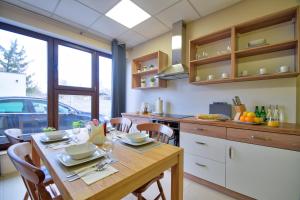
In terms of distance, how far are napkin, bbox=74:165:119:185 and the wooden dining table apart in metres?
0.02

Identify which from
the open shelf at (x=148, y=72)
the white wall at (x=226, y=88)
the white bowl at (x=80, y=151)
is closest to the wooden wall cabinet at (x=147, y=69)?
the open shelf at (x=148, y=72)

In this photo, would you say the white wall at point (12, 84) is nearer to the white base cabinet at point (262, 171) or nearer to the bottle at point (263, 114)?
the white base cabinet at point (262, 171)

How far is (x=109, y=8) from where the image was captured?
2213 millimetres

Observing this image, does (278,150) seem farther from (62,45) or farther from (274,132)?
(62,45)

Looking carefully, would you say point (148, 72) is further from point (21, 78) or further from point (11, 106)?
point (11, 106)

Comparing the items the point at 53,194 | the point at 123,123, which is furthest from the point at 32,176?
the point at 123,123

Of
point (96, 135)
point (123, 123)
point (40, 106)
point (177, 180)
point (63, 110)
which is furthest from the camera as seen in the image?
point (63, 110)

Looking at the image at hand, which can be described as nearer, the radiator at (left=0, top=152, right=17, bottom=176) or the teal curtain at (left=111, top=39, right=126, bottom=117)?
the radiator at (left=0, top=152, right=17, bottom=176)

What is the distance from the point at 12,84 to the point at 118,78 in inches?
74.6

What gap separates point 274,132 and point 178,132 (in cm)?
114

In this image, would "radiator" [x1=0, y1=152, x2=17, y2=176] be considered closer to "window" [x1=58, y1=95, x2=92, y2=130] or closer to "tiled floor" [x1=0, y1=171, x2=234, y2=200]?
"tiled floor" [x1=0, y1=171, x2=234, y2=200]

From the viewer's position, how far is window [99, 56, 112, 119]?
11.3 feet

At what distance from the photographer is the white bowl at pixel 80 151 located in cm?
88

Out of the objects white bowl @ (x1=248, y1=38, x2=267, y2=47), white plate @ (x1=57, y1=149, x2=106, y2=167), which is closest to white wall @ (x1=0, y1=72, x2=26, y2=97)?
white plate @ (x1=57, y1=149, x2=106, y2=167)
